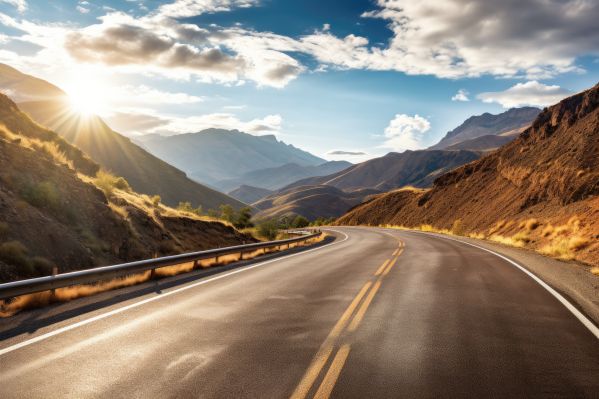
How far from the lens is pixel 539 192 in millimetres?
35219

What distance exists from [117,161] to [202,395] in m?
145

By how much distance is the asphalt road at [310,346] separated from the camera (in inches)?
176

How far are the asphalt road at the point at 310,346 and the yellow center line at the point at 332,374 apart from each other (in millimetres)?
24

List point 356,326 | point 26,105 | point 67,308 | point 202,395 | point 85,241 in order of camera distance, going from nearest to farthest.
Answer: point 202,395 < point 356,326 < point 67,308 < point 85,241 < point 26,105

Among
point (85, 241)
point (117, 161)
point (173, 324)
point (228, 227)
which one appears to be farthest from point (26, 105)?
point (173, 324)

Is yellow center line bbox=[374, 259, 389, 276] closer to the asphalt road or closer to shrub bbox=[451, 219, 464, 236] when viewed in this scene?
the asphalt road

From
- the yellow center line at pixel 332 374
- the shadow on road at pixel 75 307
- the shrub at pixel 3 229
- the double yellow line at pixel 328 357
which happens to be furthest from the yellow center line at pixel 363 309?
the shrub at pixel 3 229

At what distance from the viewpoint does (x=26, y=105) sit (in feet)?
538

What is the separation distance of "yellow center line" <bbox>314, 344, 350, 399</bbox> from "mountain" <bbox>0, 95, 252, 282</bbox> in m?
9.28

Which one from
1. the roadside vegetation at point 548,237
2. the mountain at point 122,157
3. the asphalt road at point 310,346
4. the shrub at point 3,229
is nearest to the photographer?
the asphalt road at point 310,346

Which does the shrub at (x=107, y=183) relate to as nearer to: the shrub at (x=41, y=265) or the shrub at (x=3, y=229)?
the shrub at (x=3, y=229)

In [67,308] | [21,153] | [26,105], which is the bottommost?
[67,308]

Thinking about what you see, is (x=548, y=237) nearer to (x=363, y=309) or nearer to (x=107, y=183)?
(x=363, y=309)

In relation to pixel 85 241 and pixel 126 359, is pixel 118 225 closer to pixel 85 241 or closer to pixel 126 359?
pixel 85 241
